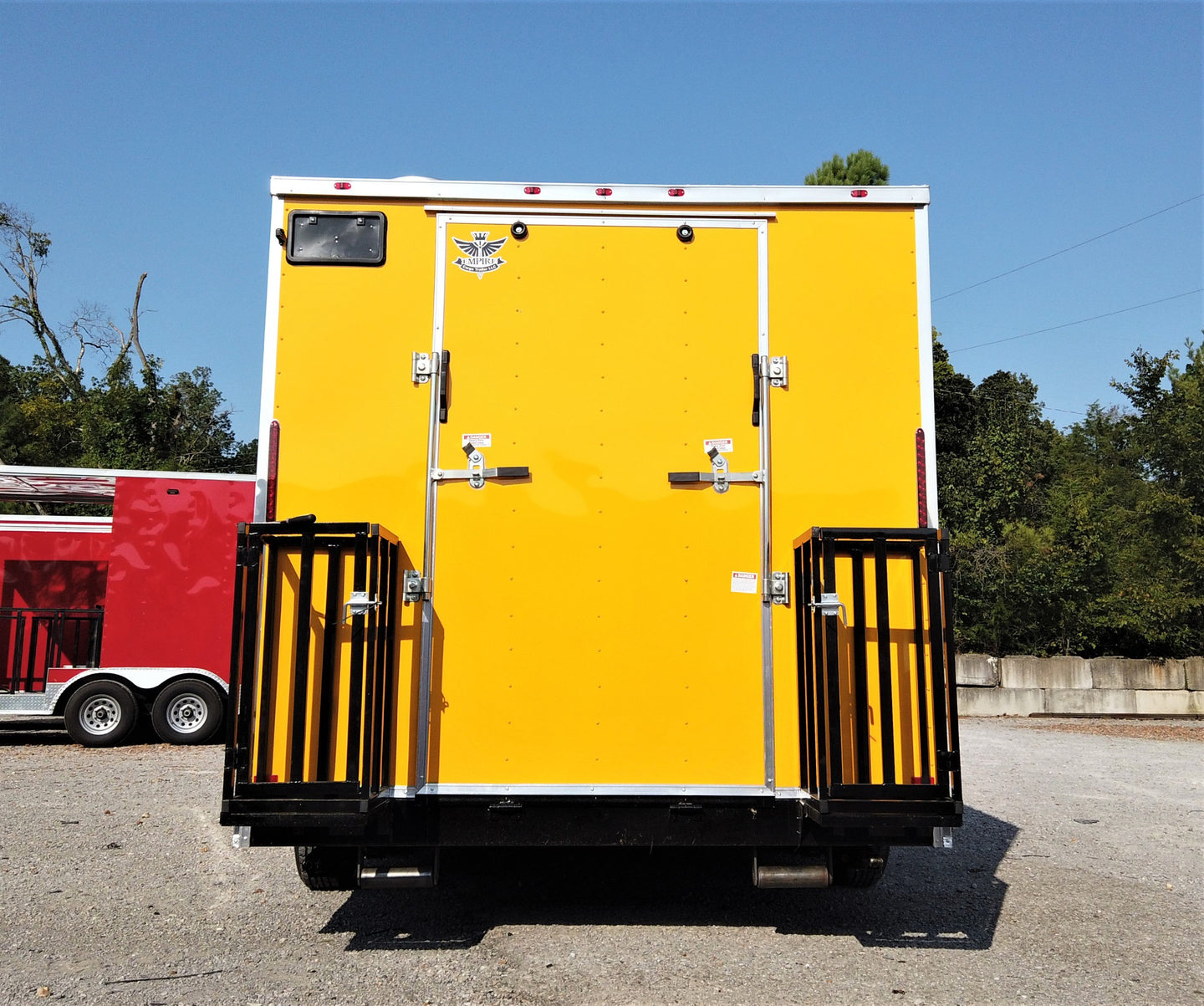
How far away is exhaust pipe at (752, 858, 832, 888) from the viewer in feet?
14.1

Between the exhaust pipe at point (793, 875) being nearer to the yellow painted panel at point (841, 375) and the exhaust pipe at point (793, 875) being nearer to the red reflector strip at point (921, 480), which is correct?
the yellow painted panel at point (841, 375)

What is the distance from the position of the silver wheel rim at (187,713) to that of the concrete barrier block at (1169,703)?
15.1 m

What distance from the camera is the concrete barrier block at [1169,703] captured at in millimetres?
16766

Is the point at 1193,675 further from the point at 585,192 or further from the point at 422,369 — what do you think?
the point at 422,369

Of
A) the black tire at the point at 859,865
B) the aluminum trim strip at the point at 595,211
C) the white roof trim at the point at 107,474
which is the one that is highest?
the aluminum trim strip at the point at 595,211

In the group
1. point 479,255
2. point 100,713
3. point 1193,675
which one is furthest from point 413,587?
point 1193,675

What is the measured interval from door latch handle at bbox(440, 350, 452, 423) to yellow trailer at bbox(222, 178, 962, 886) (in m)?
0.01

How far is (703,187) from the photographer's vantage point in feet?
15.1

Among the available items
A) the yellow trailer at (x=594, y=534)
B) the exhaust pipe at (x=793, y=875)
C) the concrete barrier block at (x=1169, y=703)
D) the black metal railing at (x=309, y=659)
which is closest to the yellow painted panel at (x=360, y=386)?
the yellow trailer at (x=594, y=534)

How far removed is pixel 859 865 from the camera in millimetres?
4535

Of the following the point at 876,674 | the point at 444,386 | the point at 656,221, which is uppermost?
the point at 656,221

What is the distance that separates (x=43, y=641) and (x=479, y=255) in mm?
11799

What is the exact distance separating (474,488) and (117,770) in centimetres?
758

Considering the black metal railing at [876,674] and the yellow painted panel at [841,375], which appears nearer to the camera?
the black metal railing at [876,674]
